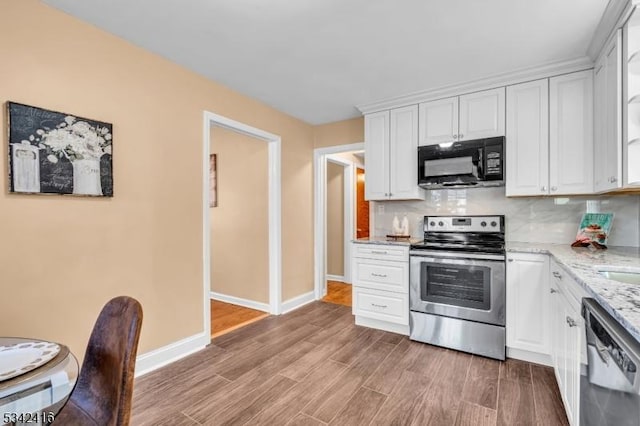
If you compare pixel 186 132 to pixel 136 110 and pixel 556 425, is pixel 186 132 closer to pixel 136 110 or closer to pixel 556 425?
pixel 136 110

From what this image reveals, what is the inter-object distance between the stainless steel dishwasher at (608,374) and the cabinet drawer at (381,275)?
1669 mm

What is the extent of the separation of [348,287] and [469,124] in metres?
3.16

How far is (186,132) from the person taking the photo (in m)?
2.63

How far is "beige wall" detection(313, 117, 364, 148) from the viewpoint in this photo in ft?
13.0

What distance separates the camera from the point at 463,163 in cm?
286

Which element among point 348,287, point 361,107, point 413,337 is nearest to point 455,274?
point 413,337

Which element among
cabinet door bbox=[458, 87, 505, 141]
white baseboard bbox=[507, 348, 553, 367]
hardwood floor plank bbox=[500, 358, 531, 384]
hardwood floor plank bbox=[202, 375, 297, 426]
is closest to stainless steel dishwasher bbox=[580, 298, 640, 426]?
hardwood floor plank bbox=[500, 358, 531, 384]

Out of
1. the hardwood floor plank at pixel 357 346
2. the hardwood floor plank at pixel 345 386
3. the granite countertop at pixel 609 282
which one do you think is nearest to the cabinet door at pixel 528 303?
the granite countertop at pixel 609 282

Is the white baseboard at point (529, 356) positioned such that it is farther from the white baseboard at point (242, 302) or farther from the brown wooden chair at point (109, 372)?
the brown wooden chair at point (109, 372)

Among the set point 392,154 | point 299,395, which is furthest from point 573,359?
point 392,154

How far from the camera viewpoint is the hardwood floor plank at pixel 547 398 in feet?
5.82

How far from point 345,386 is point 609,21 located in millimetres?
2994

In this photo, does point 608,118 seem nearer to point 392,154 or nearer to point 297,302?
point 392,154

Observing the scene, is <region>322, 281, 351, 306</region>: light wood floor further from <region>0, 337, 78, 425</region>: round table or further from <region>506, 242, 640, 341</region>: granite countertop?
<region>0, 337, 78, 425</region>: round table
